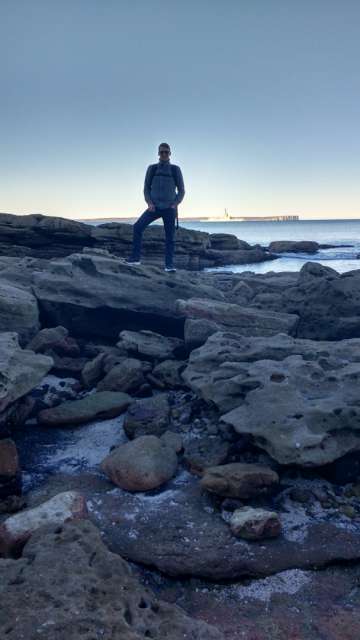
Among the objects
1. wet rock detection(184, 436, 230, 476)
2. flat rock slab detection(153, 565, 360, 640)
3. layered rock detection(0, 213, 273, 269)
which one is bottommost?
flat rock slab detection(153, 565, 360, 640)

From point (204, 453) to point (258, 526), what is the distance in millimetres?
1141

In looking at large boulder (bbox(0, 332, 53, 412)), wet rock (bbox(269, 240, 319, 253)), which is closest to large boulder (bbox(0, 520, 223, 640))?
large boulder (bbox(0, 332, 53, 412))

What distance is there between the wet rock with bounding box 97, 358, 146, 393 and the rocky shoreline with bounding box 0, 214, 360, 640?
3 centimetres

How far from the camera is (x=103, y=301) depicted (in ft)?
27.4

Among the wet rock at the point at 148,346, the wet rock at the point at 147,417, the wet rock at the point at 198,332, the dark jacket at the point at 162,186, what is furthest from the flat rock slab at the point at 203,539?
the dark jacket at the point at 162,186

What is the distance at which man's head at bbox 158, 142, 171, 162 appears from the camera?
10.3m

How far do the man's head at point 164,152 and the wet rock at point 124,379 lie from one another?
5457 mm

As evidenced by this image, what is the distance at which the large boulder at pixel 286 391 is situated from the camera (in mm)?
4449

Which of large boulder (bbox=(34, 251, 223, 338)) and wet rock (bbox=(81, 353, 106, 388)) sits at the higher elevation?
large boulder (bbox=(34, 251, 223, 338))

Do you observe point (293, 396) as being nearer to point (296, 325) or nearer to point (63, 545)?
point (63, 545)

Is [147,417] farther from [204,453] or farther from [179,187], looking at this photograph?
[179,187]

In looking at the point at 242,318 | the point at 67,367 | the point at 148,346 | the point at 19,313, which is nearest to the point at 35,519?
the point at 67,367

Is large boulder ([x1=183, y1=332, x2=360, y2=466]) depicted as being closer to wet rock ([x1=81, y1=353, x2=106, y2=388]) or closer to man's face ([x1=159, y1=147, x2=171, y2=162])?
wet rock ([x1=81, y1=353, x2=106, y2=388])

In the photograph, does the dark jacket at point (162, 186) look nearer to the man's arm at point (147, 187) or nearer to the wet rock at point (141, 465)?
the man's arm at point (147, 187)
